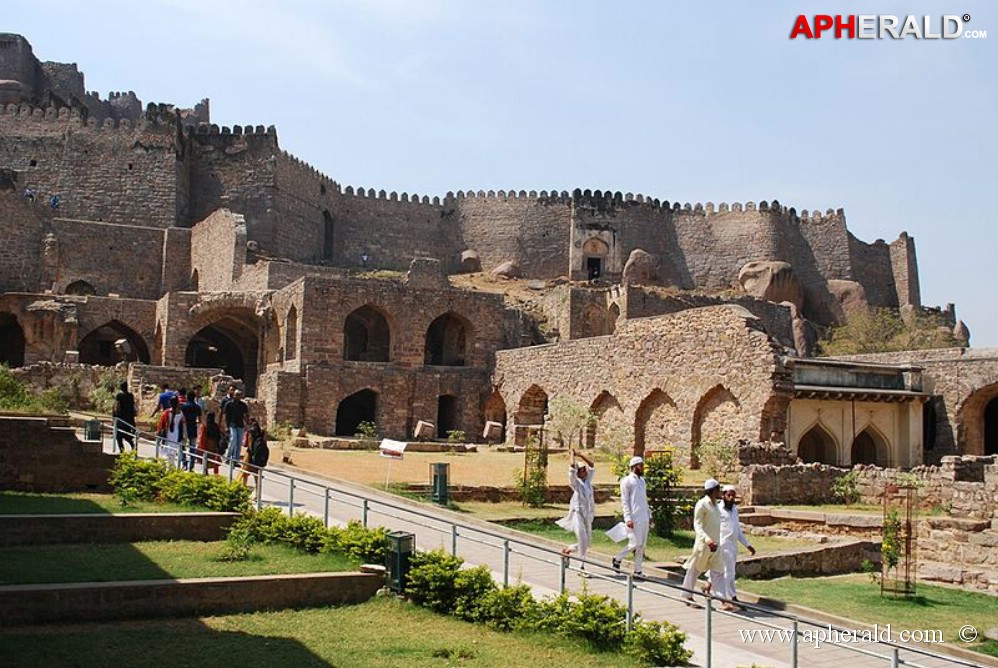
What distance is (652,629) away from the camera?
8.27 meters

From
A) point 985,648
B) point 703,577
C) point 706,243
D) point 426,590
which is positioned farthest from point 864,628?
point 706,243

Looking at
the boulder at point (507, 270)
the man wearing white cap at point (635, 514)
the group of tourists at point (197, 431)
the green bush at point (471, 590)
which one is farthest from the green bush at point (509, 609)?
the boulder at point (507, 270)

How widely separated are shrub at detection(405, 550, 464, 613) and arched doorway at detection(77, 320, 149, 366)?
28.0 metres

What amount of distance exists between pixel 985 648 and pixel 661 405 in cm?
1686

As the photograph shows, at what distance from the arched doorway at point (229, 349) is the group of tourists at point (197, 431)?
62.9ft

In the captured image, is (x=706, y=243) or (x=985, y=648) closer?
(x=985, y=648)

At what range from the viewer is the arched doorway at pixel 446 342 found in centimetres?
3597

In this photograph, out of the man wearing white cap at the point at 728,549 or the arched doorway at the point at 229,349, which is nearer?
the man wearing white cap at the point at 728,549

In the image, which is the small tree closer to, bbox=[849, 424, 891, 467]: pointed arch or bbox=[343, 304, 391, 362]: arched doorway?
bbox=[849, 424, 891, 467]: pointed arch

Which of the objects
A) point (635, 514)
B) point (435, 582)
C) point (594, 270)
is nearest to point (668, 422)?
point (635, 514)

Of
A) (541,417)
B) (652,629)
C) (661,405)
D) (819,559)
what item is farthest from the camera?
(541,417)

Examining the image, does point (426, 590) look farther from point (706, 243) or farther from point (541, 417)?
point (706, 243)

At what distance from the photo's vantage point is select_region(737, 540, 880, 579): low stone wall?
45.5 ft

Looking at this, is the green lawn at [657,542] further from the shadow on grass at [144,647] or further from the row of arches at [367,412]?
the row of arches at [367,412]
